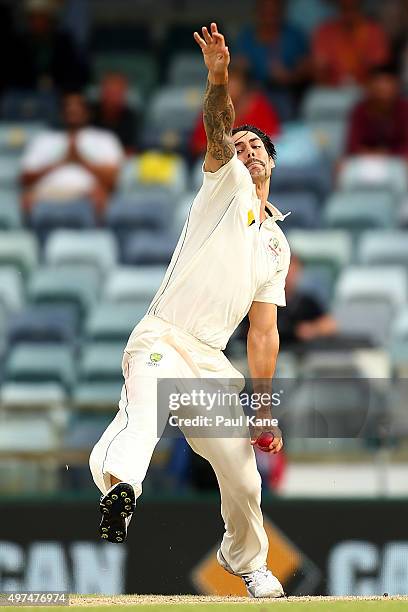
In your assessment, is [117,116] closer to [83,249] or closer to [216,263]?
[83,249]

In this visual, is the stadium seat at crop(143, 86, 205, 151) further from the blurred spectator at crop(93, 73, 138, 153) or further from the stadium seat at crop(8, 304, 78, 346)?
the stadium seat at crop(8, 304, 78, 346)

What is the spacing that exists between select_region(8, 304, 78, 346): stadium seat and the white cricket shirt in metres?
4.54

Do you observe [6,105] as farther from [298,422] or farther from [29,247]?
[298,422]

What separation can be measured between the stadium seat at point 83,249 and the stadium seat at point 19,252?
0.15 metres

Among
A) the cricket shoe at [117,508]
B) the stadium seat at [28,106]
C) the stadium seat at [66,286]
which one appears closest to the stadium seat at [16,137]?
the stadium seat at [28,106]

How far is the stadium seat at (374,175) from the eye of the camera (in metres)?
13.6

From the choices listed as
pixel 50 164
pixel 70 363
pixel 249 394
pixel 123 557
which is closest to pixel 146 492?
pixel 123 557

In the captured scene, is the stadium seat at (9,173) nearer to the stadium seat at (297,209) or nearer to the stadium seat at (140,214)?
the stadium seat at (140,214)

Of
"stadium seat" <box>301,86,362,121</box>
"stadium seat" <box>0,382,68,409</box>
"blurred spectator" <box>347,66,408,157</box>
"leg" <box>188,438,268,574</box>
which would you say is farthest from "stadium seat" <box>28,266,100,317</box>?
"leg" <box>188,438,268,574</box>

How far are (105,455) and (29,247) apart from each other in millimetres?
6215

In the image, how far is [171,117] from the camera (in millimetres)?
15016

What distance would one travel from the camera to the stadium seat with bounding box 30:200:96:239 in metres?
13.7

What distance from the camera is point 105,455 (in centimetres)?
727

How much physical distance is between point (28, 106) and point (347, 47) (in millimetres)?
3006
